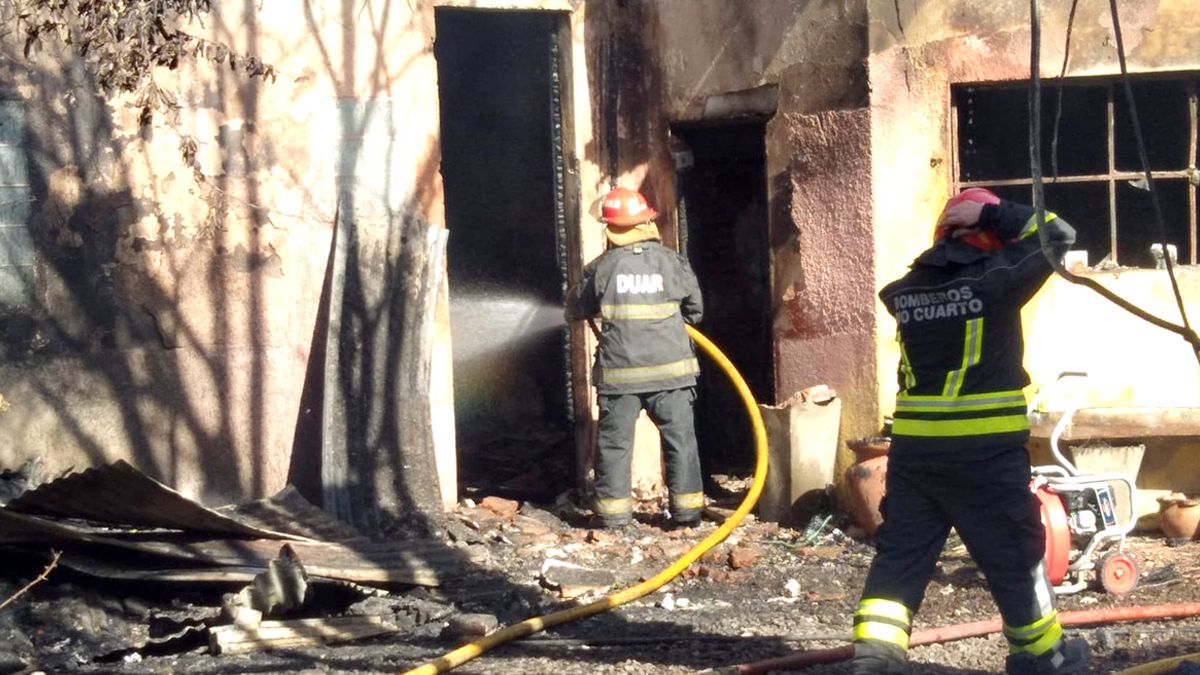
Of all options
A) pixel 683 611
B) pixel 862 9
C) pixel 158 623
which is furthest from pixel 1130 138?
pixel 158 623

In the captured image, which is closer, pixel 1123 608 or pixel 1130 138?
pixel 1123 608

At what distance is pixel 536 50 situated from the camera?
11.1m

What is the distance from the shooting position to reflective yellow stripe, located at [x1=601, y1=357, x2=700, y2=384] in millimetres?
8195

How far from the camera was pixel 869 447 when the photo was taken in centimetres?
768

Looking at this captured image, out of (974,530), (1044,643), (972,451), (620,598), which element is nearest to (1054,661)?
(1044,643)

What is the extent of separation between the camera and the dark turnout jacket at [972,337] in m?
4.70

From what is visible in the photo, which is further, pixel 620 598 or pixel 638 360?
pixel 638 360

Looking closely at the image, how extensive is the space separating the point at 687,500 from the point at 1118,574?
2518mm

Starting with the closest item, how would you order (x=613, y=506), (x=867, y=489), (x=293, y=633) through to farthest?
1. (x=293, y=633)
2. (x=867, y=489)
3. (x=613, y=506)

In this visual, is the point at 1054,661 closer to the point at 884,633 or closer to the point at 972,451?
the point at 884,633

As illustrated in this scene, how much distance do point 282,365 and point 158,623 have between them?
8.42 ft

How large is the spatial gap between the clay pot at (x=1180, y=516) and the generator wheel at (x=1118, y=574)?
1.16 meters

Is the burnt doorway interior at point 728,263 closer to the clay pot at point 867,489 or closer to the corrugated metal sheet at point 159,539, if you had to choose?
the clay pot at point 867,489

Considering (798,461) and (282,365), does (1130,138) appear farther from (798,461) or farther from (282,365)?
(282,365)
